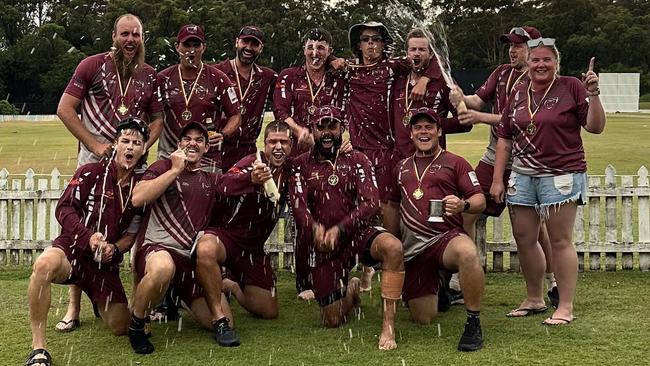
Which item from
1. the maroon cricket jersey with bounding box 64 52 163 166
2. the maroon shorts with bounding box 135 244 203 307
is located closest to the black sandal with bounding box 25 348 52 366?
the maroon shorts with bounding box 135 244 203 307

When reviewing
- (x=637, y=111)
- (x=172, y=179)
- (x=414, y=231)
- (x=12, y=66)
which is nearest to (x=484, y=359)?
(x=414, y=231)

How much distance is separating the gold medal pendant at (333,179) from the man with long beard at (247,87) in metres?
1.53

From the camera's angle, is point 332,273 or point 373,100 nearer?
point 332,273

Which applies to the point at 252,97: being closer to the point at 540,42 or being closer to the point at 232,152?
the point at 232,152

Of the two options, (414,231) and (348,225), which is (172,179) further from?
(414,231)

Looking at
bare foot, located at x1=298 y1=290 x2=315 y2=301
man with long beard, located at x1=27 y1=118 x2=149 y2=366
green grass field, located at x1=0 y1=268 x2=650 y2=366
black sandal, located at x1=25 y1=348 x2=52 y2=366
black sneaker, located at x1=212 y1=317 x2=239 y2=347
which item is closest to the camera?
black sandal, located at x1=25 y1=348 x2=52 y2=366

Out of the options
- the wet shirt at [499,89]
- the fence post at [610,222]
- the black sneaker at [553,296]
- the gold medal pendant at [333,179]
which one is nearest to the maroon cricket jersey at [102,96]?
the gold medal pendant at [333,179]

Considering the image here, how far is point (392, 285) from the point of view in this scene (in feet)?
18.6

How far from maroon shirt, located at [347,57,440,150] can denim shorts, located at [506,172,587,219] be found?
1.35m

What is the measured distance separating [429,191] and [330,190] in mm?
807

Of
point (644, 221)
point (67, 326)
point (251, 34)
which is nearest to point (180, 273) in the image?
point (67, 326)

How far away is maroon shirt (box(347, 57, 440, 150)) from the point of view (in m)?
7.03

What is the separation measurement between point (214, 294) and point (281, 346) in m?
0.66

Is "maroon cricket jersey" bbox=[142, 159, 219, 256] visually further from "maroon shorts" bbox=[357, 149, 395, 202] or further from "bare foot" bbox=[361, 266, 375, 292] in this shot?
"bare foot" bbox=[361, 266, 375, 292]
